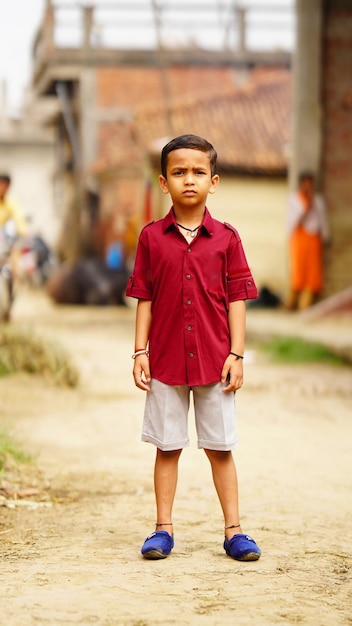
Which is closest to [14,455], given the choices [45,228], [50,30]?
[50,30]

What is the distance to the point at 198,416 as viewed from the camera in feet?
13.2

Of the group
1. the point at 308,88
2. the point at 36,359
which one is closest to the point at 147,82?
the point at 308,88

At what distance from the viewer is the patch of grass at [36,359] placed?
8828 mm

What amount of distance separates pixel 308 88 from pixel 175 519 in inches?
451

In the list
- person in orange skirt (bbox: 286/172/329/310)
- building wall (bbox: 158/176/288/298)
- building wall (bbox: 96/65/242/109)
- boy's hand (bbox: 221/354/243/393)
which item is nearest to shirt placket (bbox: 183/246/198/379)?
boy's hand (bbox: 221/354/243/393)

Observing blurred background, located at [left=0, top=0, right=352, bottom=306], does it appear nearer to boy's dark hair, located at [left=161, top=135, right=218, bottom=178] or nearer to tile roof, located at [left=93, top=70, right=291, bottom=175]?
tile roof, located at [left=93, top=70, right=291, bottom=175]

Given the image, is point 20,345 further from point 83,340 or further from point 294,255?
point 294,255

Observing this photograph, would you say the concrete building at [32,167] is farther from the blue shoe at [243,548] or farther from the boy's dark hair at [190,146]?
Answer: the blue shoe at [243,548]

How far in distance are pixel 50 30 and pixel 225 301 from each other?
21.8 meters

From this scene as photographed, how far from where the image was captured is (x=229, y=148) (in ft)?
72.3

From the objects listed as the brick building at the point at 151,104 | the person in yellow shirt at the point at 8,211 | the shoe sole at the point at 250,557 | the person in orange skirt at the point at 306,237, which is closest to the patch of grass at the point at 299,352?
the person in yellow shirt at the point at 8,211

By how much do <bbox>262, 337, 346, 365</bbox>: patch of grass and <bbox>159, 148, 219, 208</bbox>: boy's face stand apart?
6.59m

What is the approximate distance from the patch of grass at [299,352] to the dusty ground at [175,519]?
5.28ft

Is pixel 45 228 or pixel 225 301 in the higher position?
pixel 225 301
